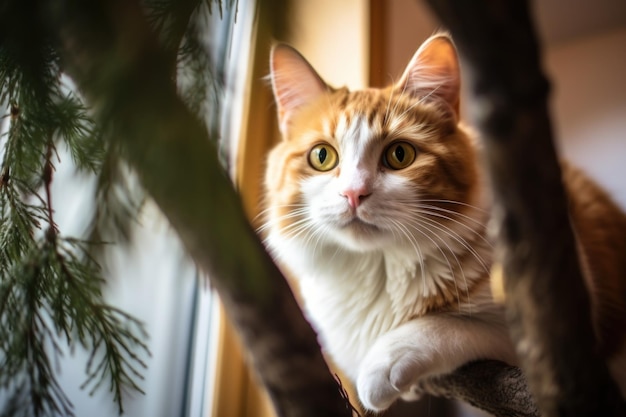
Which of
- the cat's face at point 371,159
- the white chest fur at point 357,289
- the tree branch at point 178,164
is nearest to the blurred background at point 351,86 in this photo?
the cat's face at point 371,159

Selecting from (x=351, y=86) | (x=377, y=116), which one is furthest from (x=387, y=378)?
(x=351, y=86)

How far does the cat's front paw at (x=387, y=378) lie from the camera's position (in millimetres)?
814

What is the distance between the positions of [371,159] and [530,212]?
53 centimetres

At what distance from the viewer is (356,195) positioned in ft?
2.84

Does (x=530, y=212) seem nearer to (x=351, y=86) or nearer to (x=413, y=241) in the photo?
(x=413, y=241)

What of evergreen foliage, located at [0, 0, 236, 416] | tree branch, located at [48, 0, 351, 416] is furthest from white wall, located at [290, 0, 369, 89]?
tree branch, located at [48, 0, 351, 416]

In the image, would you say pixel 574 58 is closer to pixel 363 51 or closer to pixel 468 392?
pixel 363 51

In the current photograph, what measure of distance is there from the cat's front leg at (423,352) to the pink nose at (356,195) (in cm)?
27

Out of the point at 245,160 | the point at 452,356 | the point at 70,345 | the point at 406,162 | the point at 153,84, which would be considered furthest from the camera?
the point at 245,160

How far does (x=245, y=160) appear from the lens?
1.40 m

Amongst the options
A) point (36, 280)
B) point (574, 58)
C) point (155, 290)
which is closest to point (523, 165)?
point (36, 280)

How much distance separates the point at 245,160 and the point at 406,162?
0.58 meters

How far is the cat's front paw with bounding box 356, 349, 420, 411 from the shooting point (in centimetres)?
81

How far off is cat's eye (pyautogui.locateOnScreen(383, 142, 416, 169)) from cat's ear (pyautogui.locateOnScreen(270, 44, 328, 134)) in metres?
0.28
